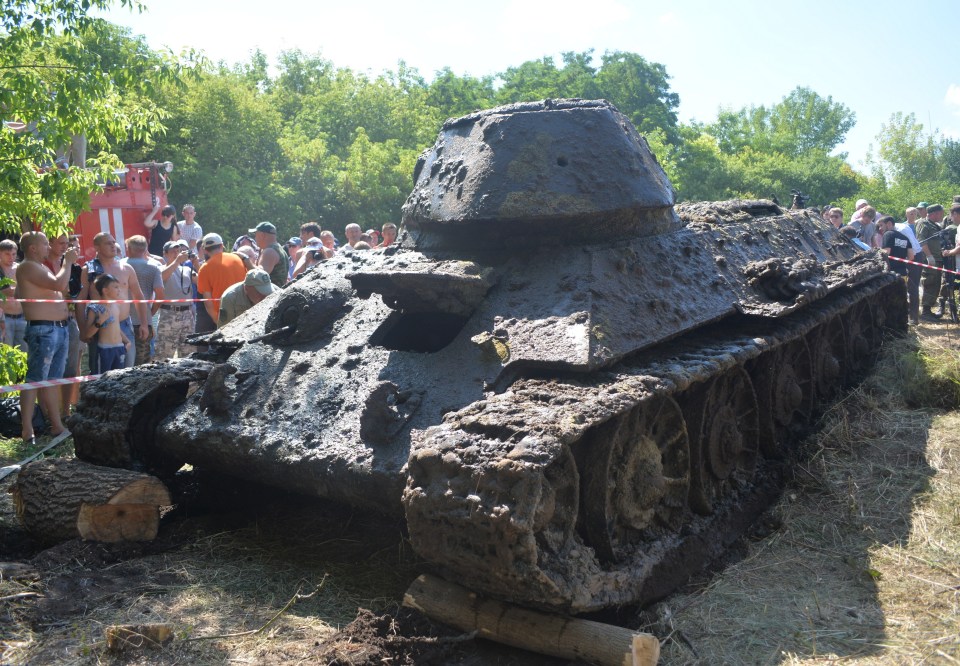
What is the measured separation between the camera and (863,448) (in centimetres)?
711

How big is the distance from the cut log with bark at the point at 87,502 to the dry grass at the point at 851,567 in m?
3.14

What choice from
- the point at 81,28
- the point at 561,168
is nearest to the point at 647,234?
the point at 561,168

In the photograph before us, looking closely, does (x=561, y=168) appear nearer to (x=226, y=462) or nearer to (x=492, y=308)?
(x=492, y=308)

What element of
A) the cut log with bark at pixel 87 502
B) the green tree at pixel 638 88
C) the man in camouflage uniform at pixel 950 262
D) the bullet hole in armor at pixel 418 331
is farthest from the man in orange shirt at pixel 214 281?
the green tree at pixel 638 88

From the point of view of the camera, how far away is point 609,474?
4.59m

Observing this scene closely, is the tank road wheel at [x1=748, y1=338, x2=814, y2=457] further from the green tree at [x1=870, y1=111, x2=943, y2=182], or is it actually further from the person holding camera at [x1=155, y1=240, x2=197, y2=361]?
the green tree at [x1=870, y1=111, x2=943, y2=182]

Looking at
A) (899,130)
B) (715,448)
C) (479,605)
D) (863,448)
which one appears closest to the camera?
(479,605)

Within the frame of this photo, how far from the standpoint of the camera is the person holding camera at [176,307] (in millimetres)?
10492

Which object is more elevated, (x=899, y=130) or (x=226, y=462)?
(x=899, y=130)

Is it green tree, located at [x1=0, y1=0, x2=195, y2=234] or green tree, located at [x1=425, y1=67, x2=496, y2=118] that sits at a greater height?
green tree, located at [x1=425, y1=67, x2=496, y2=118]

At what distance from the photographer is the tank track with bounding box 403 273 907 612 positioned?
3.87 meters

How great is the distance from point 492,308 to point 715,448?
176cm

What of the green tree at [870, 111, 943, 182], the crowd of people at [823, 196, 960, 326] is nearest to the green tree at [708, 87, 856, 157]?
the green tree at [870, 111, 943, 182]

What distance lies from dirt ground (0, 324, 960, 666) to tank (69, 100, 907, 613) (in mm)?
354
